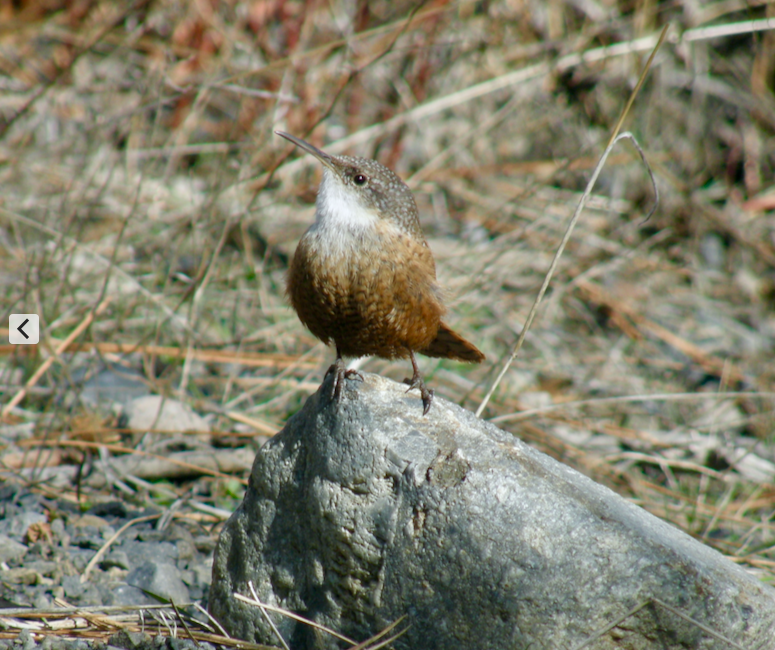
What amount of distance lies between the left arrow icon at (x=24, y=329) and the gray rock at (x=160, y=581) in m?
1.81

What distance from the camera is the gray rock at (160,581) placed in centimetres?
308

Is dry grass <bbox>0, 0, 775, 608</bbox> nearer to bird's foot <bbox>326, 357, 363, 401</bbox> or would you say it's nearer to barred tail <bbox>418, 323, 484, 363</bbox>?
barred tail <bbox>418, 323, 484, 363</bbox>

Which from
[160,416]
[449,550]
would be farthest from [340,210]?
[160,416]

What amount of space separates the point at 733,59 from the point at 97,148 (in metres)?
5.95

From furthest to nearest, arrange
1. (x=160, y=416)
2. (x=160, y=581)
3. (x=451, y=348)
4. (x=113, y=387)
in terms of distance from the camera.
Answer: (x=113, y=387), (x=160, y=416), (x=451, y=348), (x=160, y=581)

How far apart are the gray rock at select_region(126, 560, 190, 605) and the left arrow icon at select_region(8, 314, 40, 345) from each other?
181cm

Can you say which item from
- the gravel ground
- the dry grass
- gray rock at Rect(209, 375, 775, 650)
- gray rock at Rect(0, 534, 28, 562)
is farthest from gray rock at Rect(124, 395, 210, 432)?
gray rock at Rect(209, 375, 775, 650)

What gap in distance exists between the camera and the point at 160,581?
123 inches

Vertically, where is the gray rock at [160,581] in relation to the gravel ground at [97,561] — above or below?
above

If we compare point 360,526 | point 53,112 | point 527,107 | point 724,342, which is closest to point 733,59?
point 527,107

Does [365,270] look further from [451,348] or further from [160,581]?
[160,581]

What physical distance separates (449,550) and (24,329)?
3149 mm

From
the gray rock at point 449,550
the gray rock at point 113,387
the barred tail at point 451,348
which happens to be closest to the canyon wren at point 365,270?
the barred tail at point 451,348

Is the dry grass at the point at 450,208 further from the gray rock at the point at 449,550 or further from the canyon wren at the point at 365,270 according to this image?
the gray rock at the point at 449,550
